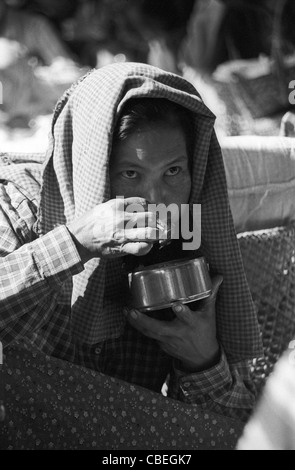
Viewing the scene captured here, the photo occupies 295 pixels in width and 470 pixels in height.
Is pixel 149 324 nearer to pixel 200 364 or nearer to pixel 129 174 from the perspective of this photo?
pixel 200 364

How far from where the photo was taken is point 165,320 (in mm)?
1693

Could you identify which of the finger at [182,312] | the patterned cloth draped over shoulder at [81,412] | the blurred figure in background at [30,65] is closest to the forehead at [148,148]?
the finger at [182,312]

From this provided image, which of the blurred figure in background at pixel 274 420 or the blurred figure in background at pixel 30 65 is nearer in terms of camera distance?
the blurred figure in background at pixel 274 420

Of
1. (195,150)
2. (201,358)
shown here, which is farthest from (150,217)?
(201,358)

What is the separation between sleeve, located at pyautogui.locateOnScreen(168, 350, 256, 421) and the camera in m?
1.70

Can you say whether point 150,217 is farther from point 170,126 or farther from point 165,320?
point 165,320

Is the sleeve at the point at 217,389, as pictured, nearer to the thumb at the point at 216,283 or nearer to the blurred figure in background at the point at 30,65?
the thumb at the point at 216,283

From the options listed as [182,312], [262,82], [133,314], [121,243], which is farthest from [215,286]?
[262,82]

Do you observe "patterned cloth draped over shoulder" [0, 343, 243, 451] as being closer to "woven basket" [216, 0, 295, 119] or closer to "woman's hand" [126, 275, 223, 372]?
"woman's hand" [126, 275, 223, 372]

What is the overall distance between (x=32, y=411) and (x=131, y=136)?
68 centimetres

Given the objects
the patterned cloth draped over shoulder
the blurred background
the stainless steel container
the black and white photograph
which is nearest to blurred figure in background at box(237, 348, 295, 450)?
the black and white photograph

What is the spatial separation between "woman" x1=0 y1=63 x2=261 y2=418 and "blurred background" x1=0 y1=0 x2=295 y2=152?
2362mm

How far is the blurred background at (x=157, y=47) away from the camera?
163 inches

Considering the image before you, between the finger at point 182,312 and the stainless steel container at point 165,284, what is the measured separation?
0.02m
